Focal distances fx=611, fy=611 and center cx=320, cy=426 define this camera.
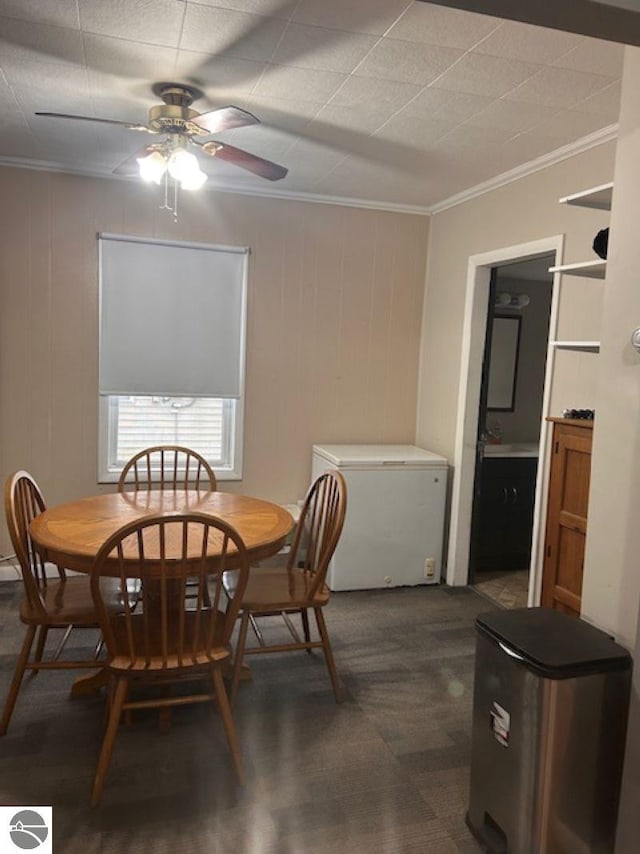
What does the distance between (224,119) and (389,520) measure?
247 centimetres

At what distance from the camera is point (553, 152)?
3078mm

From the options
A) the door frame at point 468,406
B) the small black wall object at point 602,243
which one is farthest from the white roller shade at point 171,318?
the small black wall object at point 602,243

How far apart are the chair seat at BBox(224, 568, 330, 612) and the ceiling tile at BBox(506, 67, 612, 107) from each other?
2.16m

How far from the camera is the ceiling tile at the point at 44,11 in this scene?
192 centimetres

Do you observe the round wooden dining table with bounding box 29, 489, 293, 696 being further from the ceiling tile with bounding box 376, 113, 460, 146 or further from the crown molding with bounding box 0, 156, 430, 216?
the crown molding with bounding box 0, 156, 430, 216

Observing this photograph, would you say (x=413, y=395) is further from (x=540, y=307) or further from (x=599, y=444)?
(x=599, y=444)

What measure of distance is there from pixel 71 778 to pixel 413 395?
324cm

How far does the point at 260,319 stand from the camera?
4121 mm

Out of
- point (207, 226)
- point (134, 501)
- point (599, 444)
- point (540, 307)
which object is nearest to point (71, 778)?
point (134, 501)

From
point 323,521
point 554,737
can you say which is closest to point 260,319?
point 323,521

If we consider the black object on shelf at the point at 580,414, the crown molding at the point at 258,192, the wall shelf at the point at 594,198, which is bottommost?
the black object on shelf at the point at 580,414

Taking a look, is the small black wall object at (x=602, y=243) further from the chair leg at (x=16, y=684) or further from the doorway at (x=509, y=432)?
the chair leg at (x=16, y=684)

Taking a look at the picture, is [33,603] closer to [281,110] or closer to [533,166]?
[281,110]

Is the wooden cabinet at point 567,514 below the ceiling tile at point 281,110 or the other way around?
below
